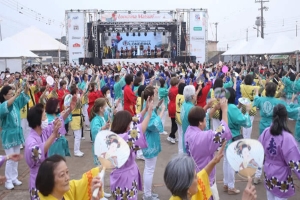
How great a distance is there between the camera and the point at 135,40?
27.7m

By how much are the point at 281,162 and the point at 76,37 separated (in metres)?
22.2

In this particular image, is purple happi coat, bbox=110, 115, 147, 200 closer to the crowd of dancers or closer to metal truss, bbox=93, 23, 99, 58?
the crowd of dancers

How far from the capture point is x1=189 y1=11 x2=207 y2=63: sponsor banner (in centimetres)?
2419

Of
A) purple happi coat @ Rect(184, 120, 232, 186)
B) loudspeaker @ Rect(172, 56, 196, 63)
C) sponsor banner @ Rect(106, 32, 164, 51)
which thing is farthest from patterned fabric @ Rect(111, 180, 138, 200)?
sponsor banner @ Rect(106, 32, 164, 51)

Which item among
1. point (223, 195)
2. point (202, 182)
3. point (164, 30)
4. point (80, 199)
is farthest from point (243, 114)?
point (164, 30)

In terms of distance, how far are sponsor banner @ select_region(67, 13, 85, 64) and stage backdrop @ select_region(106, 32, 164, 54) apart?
3859 mm

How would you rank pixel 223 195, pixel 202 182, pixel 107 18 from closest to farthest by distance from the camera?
pixel 202 182
pixel 223 195
pixel 107 18

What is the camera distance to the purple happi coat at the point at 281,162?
135 inches

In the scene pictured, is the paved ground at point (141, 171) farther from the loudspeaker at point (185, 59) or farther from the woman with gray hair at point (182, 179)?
the loudspeaker at point (185, 59)

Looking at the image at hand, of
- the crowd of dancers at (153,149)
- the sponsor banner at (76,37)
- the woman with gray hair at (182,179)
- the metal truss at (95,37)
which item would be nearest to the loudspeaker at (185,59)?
the metal truss at (95,37)

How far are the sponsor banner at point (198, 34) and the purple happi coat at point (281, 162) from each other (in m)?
21.4

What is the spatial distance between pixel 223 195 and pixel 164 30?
22.9 m

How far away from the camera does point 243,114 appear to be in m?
4.83

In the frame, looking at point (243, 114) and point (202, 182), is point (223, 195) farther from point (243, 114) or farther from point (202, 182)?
point (202, 182)
